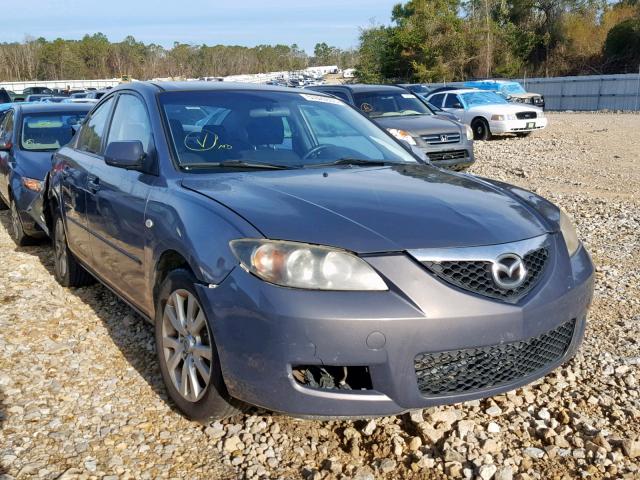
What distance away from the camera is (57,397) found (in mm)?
3475

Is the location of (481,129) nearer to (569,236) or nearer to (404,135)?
(404,135)

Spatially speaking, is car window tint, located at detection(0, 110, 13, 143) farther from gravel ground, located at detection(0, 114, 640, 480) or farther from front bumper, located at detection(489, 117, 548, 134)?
front bumper, located at detection(489, 117, 548, 134)

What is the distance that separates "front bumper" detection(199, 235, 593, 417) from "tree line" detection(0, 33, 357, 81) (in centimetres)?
9208

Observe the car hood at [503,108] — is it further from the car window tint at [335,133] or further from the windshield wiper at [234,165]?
the windshield wiper at [234,165]

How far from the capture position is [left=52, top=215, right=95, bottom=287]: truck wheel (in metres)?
5.24

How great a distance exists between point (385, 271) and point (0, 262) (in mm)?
5057

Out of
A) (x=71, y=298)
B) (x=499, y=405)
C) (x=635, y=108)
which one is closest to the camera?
(x=499, y=405)

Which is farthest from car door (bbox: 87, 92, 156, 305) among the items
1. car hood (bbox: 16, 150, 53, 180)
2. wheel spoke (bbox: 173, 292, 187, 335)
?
car hood (bbox: 16, 150, 53, 180)

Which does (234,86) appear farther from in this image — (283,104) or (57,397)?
(57,397)

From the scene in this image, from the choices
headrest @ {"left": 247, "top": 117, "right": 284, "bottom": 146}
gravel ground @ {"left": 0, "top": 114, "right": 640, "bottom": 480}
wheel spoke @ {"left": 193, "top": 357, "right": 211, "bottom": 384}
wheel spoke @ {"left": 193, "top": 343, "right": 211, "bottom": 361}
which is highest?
headrest @ {"left": 247, "top": 117, "right": 284, "bottom": 146}

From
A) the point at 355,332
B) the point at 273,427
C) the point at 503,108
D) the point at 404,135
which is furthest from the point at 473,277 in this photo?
the point at 503,108

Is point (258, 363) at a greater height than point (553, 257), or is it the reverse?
point (553, 257)

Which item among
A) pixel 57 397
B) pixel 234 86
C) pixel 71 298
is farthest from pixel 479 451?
pixel 71 298

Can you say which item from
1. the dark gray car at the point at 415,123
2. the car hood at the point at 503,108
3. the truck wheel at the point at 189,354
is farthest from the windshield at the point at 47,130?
the car hood at the point at 503,108
